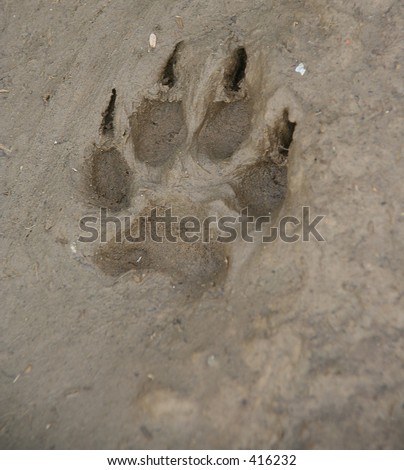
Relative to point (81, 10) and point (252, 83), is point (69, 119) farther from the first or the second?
point (252, 83)

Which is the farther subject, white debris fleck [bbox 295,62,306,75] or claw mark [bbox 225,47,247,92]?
claw mark [bbox 225,47,247,92]

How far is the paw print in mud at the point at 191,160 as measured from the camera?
2016mm

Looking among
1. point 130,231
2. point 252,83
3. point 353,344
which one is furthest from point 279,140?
point 353,344

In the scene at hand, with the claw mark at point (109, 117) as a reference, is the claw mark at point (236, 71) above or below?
below

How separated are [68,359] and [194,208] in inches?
28.5

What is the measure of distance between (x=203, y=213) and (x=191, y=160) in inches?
8.6

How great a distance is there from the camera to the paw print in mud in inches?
79.4

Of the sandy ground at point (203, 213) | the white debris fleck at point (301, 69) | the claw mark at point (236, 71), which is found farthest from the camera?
the claw mark at point (236, 71)

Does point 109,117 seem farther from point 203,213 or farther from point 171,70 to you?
point 203,213

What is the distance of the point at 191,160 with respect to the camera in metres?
2.09

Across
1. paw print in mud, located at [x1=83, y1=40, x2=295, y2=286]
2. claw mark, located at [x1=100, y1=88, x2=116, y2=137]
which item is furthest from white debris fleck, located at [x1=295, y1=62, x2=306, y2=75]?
claw mark, located at [x1=100, y1=88, x2=116, y2=137]

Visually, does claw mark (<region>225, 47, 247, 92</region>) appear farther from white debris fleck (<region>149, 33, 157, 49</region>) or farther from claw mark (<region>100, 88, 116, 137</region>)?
claw mark (<region>100, 88, 116, 137</region>)

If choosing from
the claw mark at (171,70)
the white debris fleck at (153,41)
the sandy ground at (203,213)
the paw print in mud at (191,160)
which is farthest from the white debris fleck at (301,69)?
the white debris fleck at (153,41)

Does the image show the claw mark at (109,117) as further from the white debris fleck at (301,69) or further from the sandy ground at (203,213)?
the white debris fleck at (301,69)
